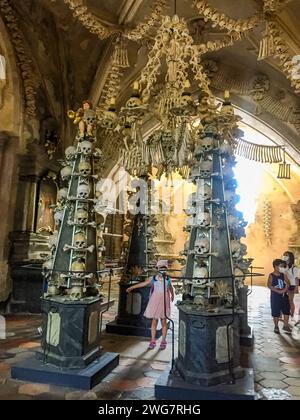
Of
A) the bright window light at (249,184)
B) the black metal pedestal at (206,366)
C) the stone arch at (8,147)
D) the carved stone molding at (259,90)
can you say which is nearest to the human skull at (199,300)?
the black metal pedestal at (206,366)

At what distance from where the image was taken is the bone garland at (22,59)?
6.29 metres

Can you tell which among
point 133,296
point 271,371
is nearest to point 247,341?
point 271,371

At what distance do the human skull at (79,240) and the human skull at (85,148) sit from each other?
94 cm

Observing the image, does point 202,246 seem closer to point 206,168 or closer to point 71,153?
point 206,168

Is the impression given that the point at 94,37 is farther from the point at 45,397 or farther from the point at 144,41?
the point at 45,397

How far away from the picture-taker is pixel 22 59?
675cm

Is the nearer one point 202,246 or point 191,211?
point 202,246

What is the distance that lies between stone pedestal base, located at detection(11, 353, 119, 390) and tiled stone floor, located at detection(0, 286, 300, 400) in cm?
7

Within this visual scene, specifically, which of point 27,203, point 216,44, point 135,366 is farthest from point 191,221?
point 27,203

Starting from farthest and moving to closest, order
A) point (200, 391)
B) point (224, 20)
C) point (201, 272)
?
point (224, 20) → point (201, 272) → point (200, 391)

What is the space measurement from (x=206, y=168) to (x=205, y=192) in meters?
0.27

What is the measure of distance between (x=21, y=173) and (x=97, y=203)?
3.85 meters

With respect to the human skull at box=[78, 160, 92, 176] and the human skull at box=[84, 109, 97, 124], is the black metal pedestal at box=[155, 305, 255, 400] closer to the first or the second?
the human skull at box=[78, 160, 92, 176]

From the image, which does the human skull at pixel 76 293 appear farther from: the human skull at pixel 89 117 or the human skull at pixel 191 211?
the human skull at pixel 89 117
